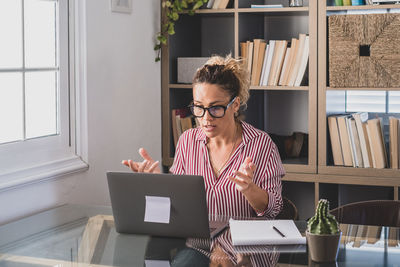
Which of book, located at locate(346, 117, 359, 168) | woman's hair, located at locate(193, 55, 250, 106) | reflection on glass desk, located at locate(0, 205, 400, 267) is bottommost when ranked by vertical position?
reflection on glass desk, located at locate(0, 205, 400, 267)

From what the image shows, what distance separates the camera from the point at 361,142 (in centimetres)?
348

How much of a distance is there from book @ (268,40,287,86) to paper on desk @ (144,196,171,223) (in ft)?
5.84

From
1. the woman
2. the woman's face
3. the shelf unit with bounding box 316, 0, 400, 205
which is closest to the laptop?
the woman

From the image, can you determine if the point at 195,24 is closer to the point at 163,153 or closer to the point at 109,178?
the point at 163,153

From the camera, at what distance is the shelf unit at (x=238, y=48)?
351 centimetres

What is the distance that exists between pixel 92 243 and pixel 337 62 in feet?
6.36

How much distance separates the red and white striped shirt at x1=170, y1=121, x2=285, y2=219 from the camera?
2609mm

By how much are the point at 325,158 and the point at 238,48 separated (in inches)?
33.0

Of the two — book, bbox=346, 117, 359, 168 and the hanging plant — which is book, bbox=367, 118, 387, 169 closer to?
book, bbox=346, 117, 359, 168

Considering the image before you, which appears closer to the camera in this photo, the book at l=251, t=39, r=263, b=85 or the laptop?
the laptop

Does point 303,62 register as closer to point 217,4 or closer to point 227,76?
point 217,4

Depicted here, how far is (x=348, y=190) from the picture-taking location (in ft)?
13.0

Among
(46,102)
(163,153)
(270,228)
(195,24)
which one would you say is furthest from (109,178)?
(195,24)

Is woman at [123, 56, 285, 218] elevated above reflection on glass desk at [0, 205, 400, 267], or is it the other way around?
woman at [123, 56, 285, 218]
